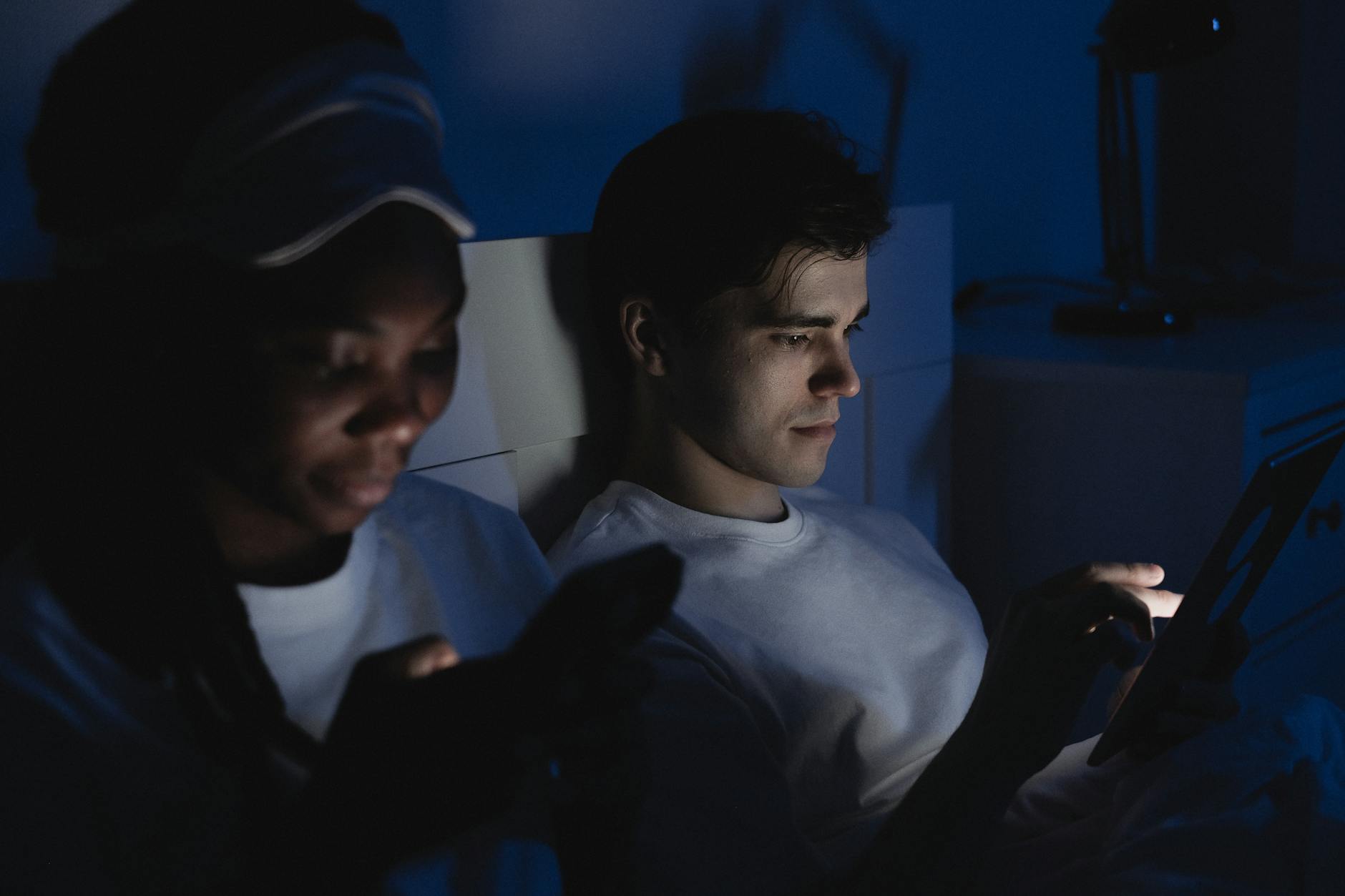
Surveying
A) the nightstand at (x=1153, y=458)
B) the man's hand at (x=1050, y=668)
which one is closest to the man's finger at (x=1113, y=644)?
the man's hand at (x=1050, y=668)

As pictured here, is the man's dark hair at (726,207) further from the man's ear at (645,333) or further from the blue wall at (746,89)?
the blue wall at (746,89)

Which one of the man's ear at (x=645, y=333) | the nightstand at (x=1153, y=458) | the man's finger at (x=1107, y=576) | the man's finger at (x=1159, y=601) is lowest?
the nightstand at (x=1153, y=458)

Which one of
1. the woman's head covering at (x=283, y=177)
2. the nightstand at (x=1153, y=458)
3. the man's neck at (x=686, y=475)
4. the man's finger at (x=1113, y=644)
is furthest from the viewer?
the nightstand at (x=1153, y=458)

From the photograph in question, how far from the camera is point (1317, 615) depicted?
4.63 feet

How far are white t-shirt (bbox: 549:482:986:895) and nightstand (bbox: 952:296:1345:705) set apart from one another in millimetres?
438

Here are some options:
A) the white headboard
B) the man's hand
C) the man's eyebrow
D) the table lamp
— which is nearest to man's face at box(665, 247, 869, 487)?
the man's eyebrow

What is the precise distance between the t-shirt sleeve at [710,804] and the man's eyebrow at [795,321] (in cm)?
24

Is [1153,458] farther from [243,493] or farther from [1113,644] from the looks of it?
[243,493]

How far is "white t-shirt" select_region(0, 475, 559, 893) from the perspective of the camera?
0.33m

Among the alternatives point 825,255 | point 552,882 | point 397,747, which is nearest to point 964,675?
point 825,255

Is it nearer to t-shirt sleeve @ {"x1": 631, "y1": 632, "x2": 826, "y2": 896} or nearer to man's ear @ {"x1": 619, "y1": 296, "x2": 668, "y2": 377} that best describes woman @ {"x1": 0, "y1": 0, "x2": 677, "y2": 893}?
t-shirt sleeve @ {"x1": 631, "y1": 632, "x2": 826, "y2": 896}

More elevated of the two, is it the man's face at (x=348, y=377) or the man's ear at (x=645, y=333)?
the man's face at (x=348, y=377)

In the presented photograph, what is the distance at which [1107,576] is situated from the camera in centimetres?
74

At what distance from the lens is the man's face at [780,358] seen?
0.79 meters
